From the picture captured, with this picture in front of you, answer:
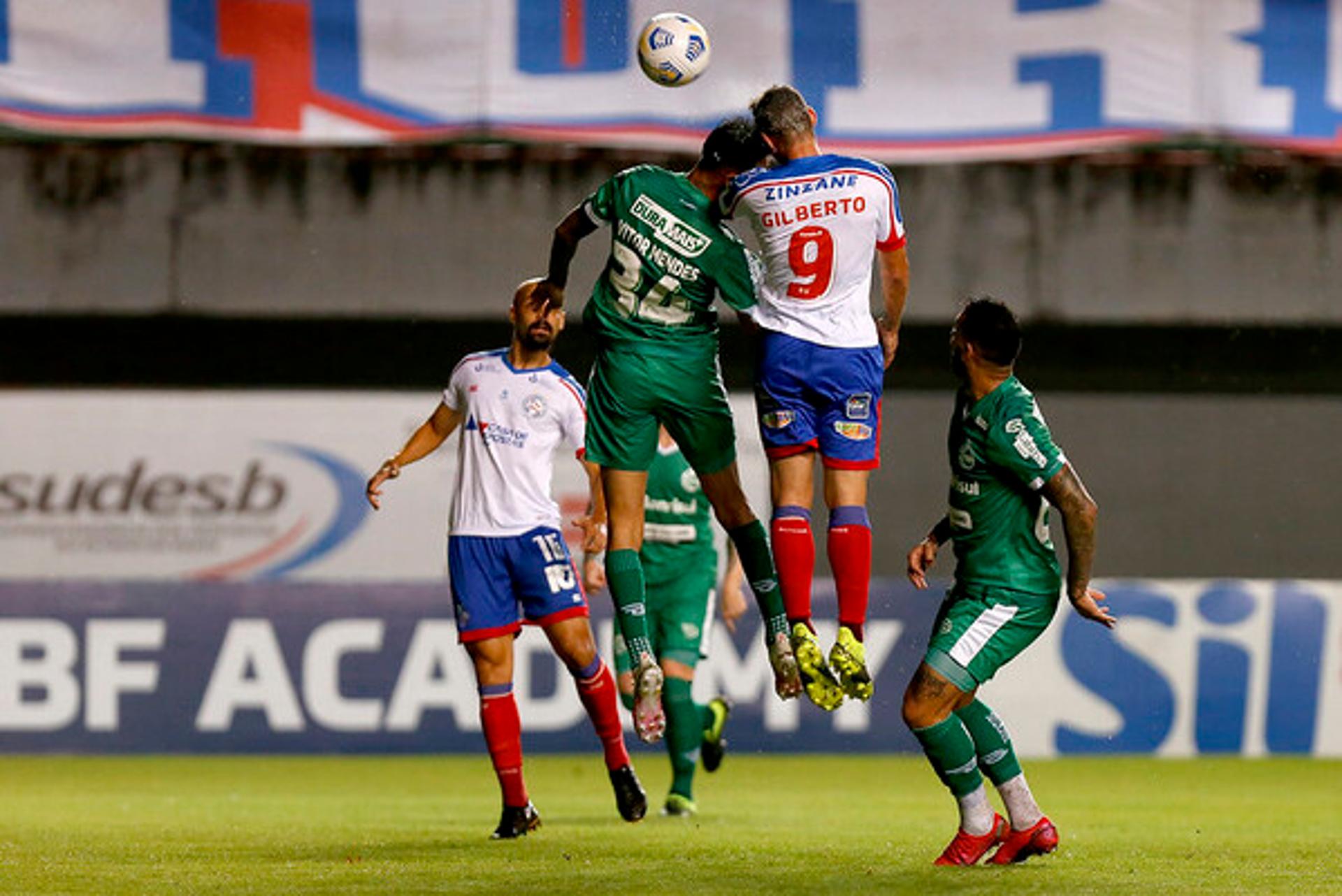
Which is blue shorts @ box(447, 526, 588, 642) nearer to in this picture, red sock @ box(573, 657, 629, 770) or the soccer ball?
red sock @ box(573, 657, 629, 770)

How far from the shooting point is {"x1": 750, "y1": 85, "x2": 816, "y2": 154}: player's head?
8125 mm

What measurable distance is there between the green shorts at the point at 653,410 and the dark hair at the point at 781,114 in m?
0.89

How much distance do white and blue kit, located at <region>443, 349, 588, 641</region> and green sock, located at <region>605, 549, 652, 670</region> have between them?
0.82 m

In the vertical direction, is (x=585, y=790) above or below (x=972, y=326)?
below

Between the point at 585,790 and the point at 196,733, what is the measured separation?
3.70m

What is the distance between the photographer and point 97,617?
51.4ft

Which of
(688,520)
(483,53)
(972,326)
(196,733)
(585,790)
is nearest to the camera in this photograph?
(972,326)

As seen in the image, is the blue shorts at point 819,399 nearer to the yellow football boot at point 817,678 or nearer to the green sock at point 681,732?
the yellow football boot at point 817,678

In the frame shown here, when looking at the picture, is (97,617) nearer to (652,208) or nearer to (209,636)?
(209,636)

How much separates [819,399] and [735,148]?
0.98m

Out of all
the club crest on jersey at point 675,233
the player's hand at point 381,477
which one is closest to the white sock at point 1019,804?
the club crest on jersey at point 675,233

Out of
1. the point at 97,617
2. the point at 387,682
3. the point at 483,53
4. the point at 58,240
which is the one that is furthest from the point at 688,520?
the point at 58,240

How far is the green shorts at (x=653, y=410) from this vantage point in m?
8.47

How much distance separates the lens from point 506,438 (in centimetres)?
965
